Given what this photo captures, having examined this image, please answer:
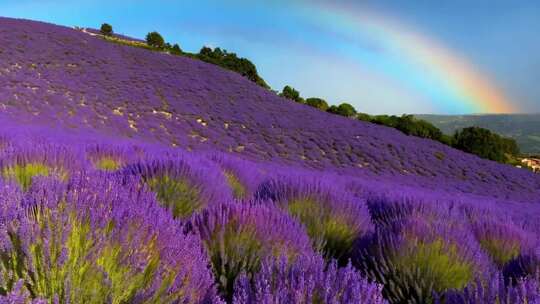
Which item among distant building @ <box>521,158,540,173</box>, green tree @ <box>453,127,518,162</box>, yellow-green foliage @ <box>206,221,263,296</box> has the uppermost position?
yellow-green foliage @ <box>206,221,263,296</box>

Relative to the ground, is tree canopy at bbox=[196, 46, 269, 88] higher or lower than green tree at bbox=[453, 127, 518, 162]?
higher

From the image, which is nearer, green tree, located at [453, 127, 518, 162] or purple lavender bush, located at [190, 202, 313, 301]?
purple lavender bush, located at [190, 202, 313, 301]

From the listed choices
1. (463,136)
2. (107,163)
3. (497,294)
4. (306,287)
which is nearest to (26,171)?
(107,163)

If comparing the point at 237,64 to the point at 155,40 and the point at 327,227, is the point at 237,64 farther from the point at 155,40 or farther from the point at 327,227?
the point at 327,227

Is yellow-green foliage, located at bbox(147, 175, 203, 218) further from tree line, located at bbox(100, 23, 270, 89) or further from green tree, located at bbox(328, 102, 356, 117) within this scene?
tree line, located at bbox(100, 23, 270, 89)

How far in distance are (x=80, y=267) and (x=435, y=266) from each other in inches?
64.7

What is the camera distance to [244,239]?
1.95 m

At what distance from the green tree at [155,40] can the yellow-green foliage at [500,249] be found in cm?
4040

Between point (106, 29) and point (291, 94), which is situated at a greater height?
point (106, 29)

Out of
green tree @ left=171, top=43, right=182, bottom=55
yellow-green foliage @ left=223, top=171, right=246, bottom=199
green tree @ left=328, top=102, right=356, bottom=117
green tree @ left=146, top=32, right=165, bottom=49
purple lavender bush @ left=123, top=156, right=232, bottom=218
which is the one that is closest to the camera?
purple lavender bush @ left=123, top=156, right=232, bottom=218

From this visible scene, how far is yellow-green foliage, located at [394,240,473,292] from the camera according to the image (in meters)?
2.13

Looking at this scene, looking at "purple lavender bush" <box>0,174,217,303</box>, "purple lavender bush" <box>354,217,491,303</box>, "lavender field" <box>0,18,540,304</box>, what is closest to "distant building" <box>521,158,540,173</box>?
"lavender field" <box>0,18,540,304</box>

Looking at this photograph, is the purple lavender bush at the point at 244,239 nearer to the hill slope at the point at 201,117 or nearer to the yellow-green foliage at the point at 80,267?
the yellow-green foliage at the point at 80,267

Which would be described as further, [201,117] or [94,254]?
[201,117]
